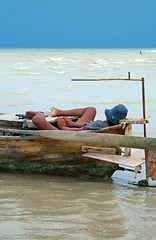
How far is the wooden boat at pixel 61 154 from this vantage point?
5.10 metres

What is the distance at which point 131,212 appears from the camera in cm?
424

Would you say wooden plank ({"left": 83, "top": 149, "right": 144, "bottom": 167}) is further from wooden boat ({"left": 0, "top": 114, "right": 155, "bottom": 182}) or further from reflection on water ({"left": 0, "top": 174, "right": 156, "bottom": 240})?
reflection on water ({"left": 0, "top": 174, "right": 156, "bottom": 240})

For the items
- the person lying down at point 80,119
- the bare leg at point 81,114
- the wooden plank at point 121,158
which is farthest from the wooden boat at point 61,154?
the bare leg at point 81,114

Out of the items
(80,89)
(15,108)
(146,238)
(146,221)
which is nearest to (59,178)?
(146,221)

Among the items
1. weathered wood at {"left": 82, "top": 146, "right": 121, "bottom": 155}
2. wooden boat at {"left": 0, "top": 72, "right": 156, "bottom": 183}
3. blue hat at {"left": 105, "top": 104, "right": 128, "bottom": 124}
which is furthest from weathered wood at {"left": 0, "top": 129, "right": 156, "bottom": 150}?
blue hat at {"left": 105, "top": 104, "right": 128, "bottom": 124}

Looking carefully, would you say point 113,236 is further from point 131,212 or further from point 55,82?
point 55,82

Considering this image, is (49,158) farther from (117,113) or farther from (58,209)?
(58,209)

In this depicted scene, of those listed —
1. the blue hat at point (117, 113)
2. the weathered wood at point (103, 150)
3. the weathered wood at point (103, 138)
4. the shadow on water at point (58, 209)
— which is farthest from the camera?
the blue hat at point (117, 113)

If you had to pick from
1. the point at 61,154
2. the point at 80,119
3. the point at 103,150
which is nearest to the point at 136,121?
the point at 103,150

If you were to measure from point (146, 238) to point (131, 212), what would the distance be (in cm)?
70

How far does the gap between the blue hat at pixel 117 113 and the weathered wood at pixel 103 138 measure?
0.81 metres

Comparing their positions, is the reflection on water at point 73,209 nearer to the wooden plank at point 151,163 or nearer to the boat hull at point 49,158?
the boat hull at point 49,158

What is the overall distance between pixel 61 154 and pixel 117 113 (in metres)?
0.98

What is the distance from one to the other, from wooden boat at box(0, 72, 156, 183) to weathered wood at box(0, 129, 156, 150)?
0.02 m
